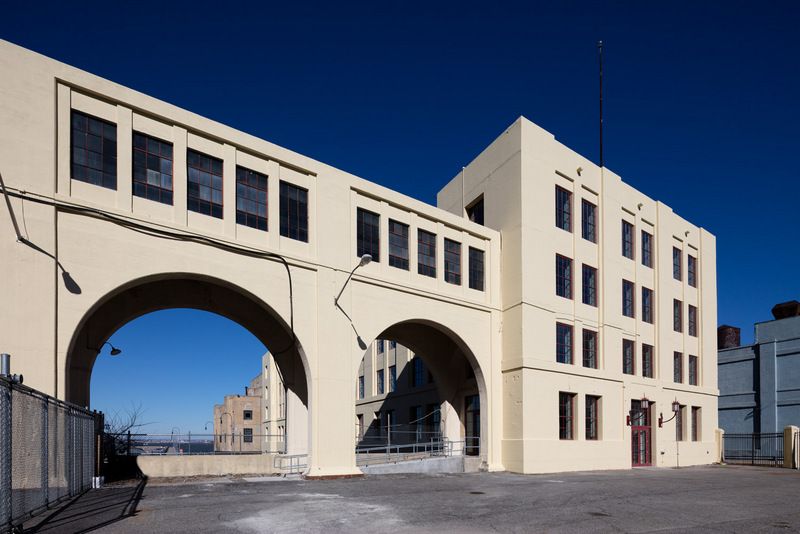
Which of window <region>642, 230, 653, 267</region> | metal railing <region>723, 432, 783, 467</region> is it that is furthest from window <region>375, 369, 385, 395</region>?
metal railing <region>723, 432, 783, 467</region>

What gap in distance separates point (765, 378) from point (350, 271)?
3649 centimetres

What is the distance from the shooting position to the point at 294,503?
14016 millimetres

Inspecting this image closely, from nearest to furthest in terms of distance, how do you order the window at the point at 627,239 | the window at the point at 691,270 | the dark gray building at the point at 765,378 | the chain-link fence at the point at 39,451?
the chain-link fence at the point at 39,451 < the window at the point at 627,239 < the window at the point at 691,270 < the dark gray building at the point at 765,378

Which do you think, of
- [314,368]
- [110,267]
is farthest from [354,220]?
[110,267]

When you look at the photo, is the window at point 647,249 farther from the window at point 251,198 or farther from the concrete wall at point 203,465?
the concrete wall at point 203,465

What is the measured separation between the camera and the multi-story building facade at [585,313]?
26547 mm

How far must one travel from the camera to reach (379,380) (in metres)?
46.8

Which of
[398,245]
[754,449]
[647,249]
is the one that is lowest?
[754,449]

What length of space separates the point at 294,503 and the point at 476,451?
663 inches

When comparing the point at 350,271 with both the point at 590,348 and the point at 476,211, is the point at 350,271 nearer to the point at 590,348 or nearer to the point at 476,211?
the point at 476,211

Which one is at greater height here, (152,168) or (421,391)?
(152,168)

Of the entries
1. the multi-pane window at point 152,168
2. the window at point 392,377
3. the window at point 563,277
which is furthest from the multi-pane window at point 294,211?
the window at point 392,377

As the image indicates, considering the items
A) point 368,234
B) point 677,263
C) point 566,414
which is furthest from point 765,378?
point 368,234

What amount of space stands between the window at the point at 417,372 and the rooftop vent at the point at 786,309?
1135 inches
